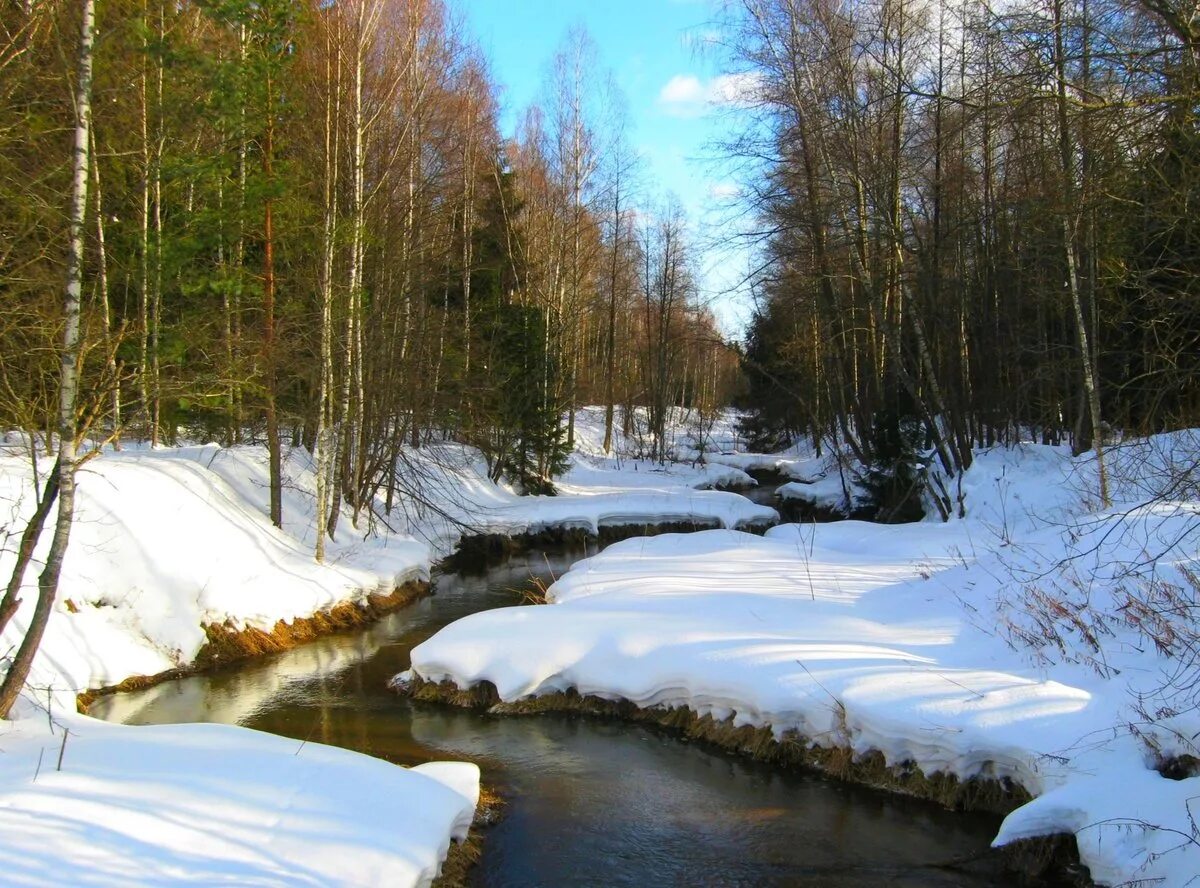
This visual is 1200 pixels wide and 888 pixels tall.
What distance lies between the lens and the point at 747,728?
774cm

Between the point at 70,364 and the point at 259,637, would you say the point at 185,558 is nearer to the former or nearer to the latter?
the point at 259,637

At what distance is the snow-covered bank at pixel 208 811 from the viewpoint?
3.84 metres

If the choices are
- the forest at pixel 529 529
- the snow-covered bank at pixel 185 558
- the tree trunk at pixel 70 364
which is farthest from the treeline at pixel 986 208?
the snow-covered bank at pixel 185 558

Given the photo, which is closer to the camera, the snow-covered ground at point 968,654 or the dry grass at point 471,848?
the snow-covered ground at point 968,654

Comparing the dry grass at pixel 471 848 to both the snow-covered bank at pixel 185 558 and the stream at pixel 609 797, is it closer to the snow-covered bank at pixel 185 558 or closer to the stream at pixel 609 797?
the stream at pixel 609 797

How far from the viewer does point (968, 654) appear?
775 cm

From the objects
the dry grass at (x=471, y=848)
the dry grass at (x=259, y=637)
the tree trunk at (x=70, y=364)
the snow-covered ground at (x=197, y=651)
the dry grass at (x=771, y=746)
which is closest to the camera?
the snow-covered ground at (x=197, y=651)

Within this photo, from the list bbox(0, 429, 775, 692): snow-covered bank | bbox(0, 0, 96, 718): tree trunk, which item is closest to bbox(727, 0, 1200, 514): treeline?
bbox(0, 0, 96, 718): tree trunk

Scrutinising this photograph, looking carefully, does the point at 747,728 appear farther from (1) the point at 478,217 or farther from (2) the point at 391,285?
(1) the point at 478,217

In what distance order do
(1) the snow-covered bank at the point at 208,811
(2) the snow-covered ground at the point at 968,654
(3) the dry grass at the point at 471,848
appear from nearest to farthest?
(1) the snow-covered bank at the point at 208,811
(2) the snow-covered ground at the point at 968,654
(3) the dry grass at the point at 471,848

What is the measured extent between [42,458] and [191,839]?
9416 millimetres

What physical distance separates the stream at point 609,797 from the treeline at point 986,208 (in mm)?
3510

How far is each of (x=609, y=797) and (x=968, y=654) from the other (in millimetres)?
3603

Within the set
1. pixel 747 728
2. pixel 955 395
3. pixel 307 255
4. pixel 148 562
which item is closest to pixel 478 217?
pixel 307 255
